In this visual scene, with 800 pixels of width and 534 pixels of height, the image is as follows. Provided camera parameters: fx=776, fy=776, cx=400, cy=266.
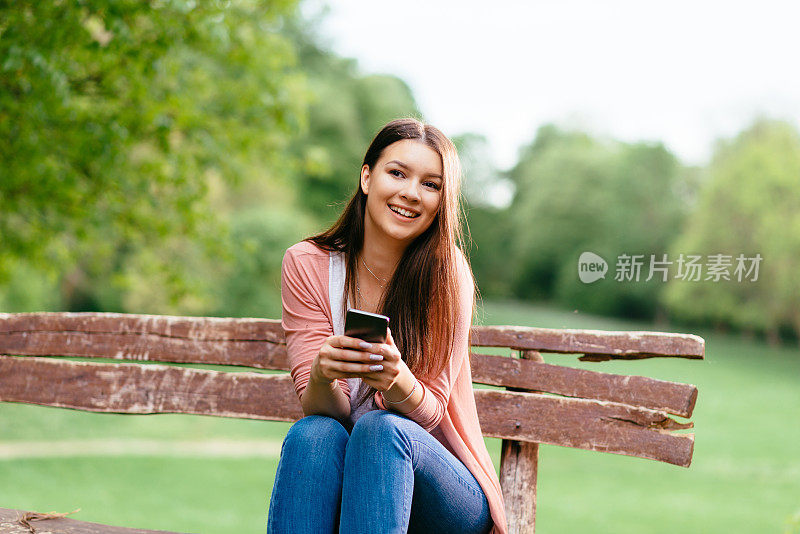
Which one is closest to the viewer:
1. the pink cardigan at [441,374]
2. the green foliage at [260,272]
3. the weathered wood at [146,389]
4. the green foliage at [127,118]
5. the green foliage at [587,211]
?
the pink cardigan at [441,374]

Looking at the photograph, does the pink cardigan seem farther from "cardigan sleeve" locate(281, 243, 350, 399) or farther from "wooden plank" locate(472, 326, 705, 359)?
"wooden plank" locate(472, 326, 705, 359)

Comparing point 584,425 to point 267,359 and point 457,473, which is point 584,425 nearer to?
point 457,473

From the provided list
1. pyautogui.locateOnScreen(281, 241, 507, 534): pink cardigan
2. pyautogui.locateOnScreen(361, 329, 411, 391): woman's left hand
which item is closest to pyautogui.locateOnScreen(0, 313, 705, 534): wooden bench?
pyautogui.locateOnScreen(281, 241, 507, 534): pink cardigan

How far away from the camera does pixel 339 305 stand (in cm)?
204

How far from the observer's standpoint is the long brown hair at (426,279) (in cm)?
195

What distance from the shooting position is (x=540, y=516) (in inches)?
418

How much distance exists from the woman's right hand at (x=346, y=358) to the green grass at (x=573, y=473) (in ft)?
5.38

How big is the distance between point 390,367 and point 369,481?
0.25 meters

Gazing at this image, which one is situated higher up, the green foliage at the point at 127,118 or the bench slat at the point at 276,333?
the green foliage at the point at 127,118

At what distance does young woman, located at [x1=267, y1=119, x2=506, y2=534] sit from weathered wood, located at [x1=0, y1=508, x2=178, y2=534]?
0.57m

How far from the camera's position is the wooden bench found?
2256 mm

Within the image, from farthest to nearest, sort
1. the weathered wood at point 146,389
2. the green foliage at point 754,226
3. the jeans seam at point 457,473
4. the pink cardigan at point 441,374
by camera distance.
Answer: the green foliage at point 754,226
the weathered wood at point 146,389
the pink cardigan at point 441,374
the jeans seam at point 457,473

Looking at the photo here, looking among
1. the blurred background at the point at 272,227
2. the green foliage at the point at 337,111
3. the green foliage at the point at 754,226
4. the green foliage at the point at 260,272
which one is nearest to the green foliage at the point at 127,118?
the blurred background at the point at 272,227

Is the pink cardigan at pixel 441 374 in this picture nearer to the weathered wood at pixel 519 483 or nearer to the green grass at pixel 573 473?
the weathered wood at pixel 519 483
